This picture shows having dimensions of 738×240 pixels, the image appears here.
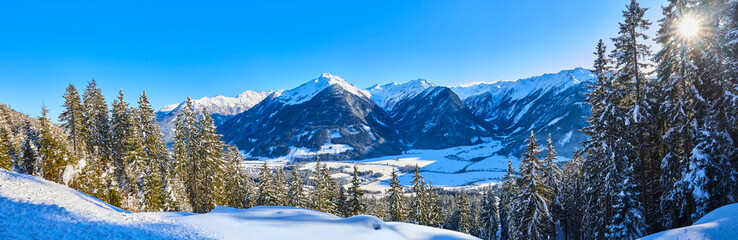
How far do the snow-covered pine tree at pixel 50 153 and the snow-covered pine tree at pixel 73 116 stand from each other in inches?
41.8

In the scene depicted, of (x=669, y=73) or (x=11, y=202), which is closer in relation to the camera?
(x=11, y=202)

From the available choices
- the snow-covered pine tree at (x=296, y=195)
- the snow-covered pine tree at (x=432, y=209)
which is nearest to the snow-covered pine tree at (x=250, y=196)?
the snow-covered pine tree at (x=296, y=195)

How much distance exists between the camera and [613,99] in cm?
1928

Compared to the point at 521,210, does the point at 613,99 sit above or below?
above

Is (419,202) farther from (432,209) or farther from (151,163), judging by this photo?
(151,163)

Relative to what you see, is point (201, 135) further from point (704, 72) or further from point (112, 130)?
point (704, 72)

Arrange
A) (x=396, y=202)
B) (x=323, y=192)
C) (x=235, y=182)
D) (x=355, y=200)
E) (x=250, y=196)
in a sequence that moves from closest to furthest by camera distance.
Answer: (x=250, y=196) < (x=323, y=192) < (x=235, y=182) < (x=355, y=200) < (x=396, y=202)

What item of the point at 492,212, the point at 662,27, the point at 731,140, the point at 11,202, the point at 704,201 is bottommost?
the point at 492,212

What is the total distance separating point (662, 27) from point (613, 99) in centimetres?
504

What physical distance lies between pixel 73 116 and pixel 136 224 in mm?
30115

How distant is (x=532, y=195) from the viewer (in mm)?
21484

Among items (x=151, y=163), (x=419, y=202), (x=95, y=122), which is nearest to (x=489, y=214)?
(x=419, y=202)

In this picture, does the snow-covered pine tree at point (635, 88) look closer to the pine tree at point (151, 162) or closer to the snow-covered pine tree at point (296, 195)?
the snow-covered pine tree at point (296, 195)

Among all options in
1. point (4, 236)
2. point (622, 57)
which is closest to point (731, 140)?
point (622, 57)
